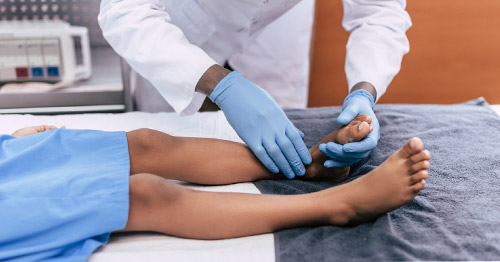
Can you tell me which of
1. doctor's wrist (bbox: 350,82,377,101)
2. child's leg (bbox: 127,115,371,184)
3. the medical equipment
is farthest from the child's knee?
the medical equipment

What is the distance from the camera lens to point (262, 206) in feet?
2.62

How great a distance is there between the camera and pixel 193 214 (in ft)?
2.56

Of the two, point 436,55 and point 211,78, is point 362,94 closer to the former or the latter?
point 211,78

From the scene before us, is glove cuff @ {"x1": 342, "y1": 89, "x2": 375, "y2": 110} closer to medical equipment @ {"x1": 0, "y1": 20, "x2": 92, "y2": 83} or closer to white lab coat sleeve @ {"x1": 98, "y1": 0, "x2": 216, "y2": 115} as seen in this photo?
white lab coat sleeve @ {"x1": 98, "y1": 0, "x2": 216, "y2": 115}

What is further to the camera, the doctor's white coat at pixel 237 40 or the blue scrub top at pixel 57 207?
the doctor's white coat at pixel 237 40

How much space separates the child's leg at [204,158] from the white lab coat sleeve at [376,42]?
317mm

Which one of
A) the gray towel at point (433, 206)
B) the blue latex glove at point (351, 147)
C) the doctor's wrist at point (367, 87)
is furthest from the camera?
the doctor's wrist at point (367, 87)

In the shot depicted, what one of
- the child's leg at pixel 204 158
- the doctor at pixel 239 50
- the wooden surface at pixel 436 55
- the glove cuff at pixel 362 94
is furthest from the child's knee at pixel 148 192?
the wooden surface at pixel 436 55

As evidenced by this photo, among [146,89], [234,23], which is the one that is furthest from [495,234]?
[146,89]

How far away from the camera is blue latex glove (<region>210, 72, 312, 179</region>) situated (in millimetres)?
974

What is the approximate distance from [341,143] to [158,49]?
0.53m

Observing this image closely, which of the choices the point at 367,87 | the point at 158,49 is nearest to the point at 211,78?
the point at 158,49

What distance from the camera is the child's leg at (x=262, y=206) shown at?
77cm

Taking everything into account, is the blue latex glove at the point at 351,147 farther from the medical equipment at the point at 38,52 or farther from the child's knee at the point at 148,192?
the medical equipment at the point at 38,52
